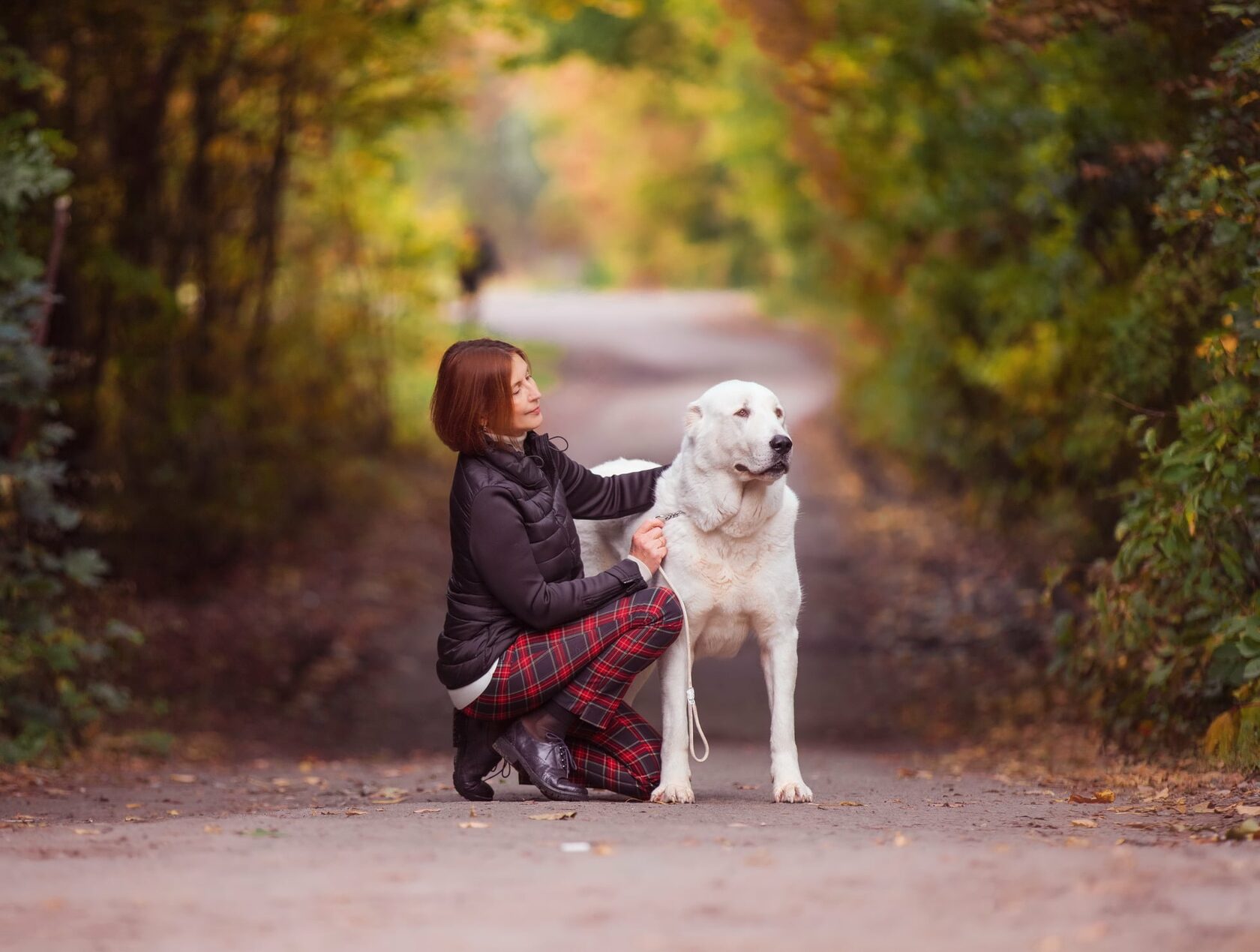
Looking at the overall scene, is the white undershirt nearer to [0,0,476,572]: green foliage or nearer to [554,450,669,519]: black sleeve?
[554,450,669,519]: black sleeve

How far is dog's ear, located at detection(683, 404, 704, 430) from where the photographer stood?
5.81 meters

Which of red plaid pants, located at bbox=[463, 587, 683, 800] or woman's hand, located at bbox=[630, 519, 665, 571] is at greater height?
woman's hand, located at bbox=[630, 519, 665, 571]

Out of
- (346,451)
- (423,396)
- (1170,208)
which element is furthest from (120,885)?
(423,396)

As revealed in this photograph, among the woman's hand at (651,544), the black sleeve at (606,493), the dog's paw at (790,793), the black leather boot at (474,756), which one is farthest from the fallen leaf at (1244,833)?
the black leather boot at (474,756)

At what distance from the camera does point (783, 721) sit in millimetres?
5719

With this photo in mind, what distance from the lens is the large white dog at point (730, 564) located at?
Answer: 5.67m

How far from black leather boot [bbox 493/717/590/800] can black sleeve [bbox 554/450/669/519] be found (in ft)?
2.82

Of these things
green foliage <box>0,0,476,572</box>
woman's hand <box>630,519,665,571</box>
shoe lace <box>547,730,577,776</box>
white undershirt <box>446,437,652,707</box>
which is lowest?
shoe lace <box>547,730,577,776</box>

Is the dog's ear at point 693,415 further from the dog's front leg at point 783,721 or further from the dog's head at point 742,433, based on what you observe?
the dog's front leg at point 783,721

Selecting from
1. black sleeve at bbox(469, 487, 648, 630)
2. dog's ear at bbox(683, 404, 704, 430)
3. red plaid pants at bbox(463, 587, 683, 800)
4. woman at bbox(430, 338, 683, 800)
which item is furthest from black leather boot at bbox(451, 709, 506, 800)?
dog's ear at bbox(683, 404, 704, 430)

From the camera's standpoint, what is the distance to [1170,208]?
720cm

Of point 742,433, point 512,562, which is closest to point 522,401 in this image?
point 512,562

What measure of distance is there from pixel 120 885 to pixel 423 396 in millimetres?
17564

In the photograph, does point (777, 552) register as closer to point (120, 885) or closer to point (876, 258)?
point (120, 885)
